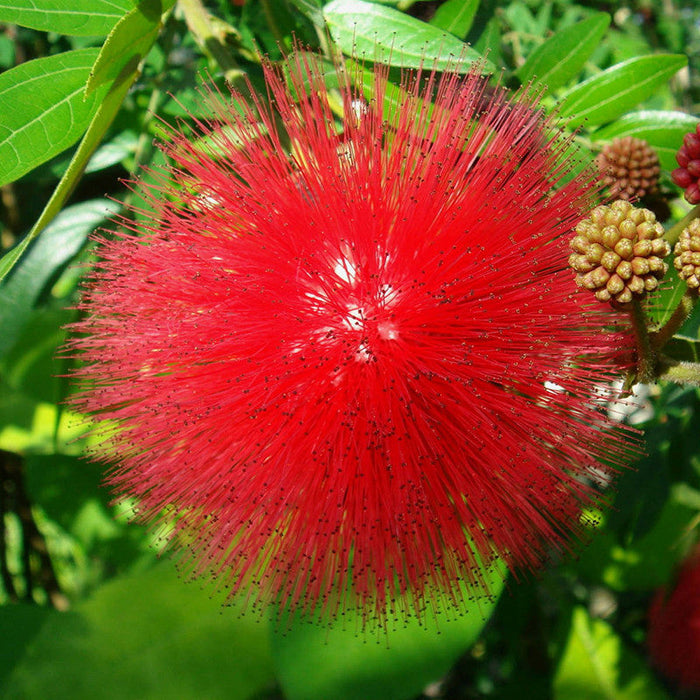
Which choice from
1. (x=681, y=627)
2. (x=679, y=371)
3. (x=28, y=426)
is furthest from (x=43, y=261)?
(x=681, y=627)

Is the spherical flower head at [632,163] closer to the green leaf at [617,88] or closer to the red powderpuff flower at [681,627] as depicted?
the green leaf at [617,88]

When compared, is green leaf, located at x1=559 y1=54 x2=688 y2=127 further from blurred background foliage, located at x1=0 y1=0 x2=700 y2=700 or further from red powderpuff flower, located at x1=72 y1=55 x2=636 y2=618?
red powderpuff flower, located at x1=72 y1=55 x2=636 y2=618

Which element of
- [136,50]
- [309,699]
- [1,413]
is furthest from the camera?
[1,413]

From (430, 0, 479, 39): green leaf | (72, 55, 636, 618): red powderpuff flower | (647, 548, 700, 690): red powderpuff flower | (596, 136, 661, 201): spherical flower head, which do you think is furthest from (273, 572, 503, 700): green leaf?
(647, 548, 700, 690): red powderpuff flower

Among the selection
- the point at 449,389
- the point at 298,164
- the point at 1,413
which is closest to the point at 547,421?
the point at 449,389

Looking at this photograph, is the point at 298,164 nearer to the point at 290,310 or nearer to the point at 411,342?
the point at 290,310

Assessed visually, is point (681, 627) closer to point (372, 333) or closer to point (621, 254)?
point (372, 333)

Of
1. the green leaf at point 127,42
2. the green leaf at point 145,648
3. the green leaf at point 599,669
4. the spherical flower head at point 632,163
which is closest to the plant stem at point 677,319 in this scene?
the spherical flower head at point 632,163
